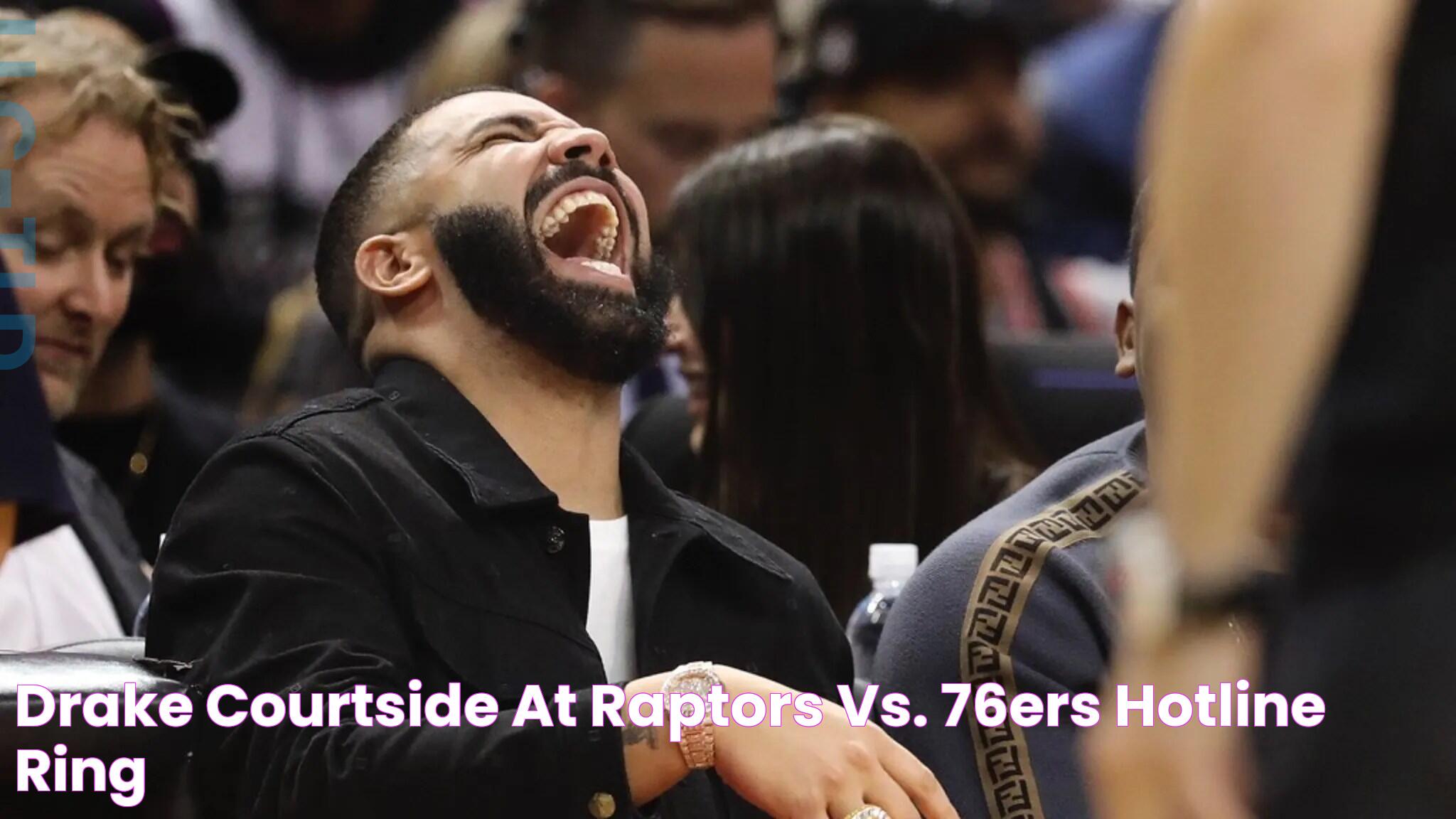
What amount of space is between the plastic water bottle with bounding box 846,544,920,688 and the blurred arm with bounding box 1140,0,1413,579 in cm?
171

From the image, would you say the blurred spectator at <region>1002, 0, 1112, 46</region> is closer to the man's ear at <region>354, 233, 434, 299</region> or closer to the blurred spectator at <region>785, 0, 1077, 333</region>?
the blurred spectator at <region>785, 0, 1077, 333</region>

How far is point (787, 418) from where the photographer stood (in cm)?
332

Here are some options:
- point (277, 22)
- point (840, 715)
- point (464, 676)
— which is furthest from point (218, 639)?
point (277, 22)

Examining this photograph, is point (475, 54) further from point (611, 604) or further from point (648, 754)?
point (648, 754)

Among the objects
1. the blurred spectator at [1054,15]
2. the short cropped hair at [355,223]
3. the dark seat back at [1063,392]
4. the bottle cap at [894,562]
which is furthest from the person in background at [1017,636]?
the blurred spectator at [1054,15]

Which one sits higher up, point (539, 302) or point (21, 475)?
point (539, 302)

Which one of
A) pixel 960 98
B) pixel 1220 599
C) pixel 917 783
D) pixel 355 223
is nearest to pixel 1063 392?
pixel 355 223

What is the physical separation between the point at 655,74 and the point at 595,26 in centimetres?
17

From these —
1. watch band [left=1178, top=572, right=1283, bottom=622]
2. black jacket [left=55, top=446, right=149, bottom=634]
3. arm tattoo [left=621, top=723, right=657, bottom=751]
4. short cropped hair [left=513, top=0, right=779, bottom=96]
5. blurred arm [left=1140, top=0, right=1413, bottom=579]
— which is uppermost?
blurred arm [left=1140, top=0, right=1413, bottom=579]

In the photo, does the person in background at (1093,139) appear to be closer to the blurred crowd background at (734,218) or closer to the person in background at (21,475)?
the blurred crowd background at (734,218)

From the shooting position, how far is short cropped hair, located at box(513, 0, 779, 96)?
15.7ft

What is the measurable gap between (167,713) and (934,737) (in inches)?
31.3

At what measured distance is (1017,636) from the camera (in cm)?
235

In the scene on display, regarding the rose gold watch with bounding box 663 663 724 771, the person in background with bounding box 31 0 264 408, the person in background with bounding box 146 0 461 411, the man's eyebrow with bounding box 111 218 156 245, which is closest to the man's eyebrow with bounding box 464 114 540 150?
the rose gold watch with bounding box 663 663 724 771
